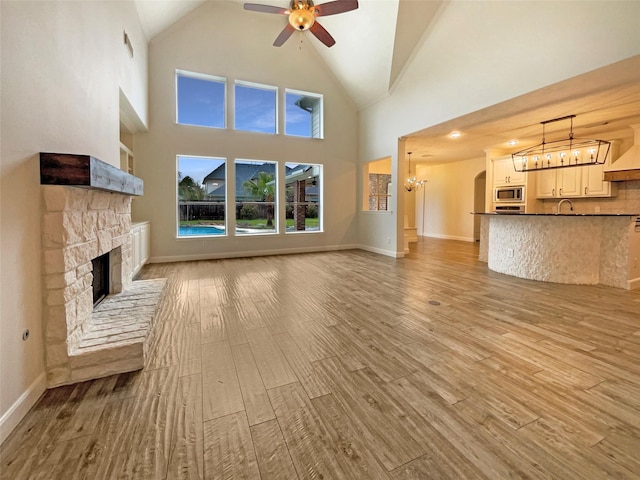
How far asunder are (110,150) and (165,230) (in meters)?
3.13

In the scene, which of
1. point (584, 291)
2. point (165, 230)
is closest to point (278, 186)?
point (165, 230)

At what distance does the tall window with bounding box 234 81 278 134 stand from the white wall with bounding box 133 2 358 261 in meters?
0.18

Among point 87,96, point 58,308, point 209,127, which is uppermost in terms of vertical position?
point 209,127

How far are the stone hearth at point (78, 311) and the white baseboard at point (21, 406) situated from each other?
81 millimetres

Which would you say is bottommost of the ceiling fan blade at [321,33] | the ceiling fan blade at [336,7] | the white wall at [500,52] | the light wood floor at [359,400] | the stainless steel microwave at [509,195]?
the light wood floor at [359,400]

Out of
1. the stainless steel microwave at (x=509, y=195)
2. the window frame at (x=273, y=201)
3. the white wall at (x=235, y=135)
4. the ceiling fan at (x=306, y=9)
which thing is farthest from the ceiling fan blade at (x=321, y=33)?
the stainless steel microwave at (x=509, y=195)

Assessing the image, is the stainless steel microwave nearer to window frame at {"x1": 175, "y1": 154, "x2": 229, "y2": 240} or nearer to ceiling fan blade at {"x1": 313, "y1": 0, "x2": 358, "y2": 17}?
ceiling fan blade at {"x1": 313, "y1": 0, "x2": 358, "y2": 17}

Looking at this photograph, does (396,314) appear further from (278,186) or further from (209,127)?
(209,127)

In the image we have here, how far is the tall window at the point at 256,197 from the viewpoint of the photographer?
6930 mm

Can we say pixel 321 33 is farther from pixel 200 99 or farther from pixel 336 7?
pixel 200 99

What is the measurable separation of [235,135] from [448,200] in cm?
798

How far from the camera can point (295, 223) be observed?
7.59 m

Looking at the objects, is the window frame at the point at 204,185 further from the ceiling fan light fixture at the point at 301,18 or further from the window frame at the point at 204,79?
the ceiling fan light fixture at the point at 301,18

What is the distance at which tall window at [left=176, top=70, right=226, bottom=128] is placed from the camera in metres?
6.36
